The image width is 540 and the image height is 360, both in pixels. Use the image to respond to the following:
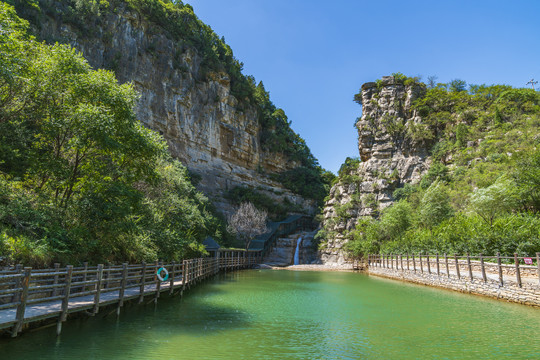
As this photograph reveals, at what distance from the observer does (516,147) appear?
105ft

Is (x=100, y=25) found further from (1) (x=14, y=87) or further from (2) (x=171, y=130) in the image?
(1) (x=14, y=87)

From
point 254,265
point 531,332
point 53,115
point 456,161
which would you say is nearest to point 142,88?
point 254,265

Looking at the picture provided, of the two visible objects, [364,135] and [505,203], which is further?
[364,135]

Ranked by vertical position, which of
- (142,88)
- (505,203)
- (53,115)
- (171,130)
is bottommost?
(505,203)

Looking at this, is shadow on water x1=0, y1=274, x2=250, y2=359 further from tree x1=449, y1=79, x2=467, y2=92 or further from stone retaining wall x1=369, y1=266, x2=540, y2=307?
tree x1=449, y1=79, x2=467, y2=92

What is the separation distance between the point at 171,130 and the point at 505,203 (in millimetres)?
38760

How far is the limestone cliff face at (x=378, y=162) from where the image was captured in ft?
147

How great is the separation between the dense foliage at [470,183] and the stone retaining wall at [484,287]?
2.21 metres

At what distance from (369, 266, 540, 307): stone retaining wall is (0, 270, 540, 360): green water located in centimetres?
46

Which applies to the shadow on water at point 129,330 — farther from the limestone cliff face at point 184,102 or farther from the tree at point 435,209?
the limestone cliff face at point 184,102

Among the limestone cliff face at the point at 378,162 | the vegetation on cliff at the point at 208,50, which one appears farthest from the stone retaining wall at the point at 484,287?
the vegetation on cliff at the point at 208,50

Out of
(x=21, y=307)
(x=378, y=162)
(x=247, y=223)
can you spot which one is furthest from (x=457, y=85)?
(x=21, y=307)

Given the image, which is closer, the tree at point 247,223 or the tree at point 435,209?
the tree at point 435,209

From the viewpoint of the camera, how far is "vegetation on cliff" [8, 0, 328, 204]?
37344mm
